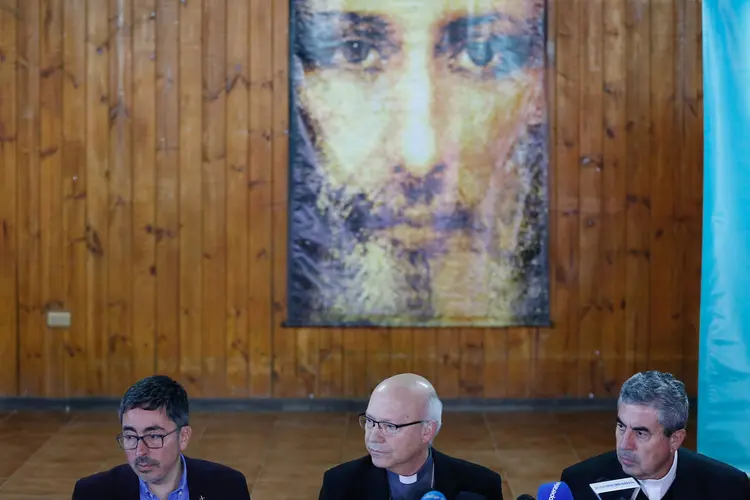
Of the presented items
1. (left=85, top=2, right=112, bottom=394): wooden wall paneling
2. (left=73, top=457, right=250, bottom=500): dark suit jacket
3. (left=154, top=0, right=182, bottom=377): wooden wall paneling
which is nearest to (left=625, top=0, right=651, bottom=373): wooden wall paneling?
(left=154, top=0, right=182, bottom=377): wooden wall paneling

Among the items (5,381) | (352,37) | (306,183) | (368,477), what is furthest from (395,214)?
(368,477)

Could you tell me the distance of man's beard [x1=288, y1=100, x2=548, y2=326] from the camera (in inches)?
220

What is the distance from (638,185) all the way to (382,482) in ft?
11.9

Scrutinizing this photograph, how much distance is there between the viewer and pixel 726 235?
13.3ft

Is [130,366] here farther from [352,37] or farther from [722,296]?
[722,296]

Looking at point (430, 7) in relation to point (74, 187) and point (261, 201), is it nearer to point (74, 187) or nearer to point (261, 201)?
point (261, 201)

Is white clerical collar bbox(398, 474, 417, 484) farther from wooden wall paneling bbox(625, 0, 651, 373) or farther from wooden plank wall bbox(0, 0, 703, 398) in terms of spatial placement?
wooden wall paneling bbox(625, 0, 651, 373)

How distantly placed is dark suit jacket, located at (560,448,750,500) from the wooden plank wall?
10.7 feet

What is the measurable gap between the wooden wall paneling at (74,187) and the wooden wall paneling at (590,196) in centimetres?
293

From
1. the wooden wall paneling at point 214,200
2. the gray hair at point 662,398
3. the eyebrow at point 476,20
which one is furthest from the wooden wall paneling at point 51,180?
the gray hair at point 662,398

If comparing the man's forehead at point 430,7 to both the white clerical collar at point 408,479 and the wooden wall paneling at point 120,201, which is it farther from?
the white clerical collar at point 408,479

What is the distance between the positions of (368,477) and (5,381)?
3871mm

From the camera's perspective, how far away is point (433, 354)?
18.6ft

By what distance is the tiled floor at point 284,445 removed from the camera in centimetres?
433
